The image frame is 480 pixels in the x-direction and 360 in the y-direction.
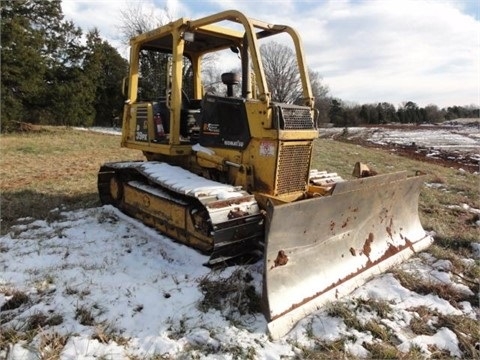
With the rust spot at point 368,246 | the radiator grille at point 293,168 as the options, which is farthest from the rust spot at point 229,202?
the rust spot at point 368,246

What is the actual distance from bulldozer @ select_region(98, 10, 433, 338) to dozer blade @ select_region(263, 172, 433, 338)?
0.01 meters

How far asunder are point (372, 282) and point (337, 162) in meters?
9.14

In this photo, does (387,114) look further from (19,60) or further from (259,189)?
(259,189)

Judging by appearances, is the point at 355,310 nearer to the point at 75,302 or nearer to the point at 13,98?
the point at 75,302

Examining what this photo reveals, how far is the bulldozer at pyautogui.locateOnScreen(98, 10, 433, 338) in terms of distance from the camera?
3.81 meters

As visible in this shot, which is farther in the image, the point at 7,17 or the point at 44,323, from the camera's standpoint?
the point at 7,17

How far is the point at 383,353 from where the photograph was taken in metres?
3.21

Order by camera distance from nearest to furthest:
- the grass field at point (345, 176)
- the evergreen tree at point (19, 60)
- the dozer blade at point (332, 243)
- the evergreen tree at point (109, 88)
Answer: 1. the dozer blade at point (332, 243)
2. the grass field at point (345, 176)
3. the evergreen tree at point (19, 60)
4. the evergreen tree at point (109, 88)

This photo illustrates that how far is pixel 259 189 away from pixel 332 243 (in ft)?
3.37

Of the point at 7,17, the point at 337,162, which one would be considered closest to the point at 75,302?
the point at 337,162

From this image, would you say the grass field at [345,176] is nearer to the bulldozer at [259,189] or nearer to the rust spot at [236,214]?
the bulldozer at [259,189]

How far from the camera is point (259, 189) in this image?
4793 millimetres

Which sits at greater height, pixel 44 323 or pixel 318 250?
pixel 318 250

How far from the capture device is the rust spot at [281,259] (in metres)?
3.65
